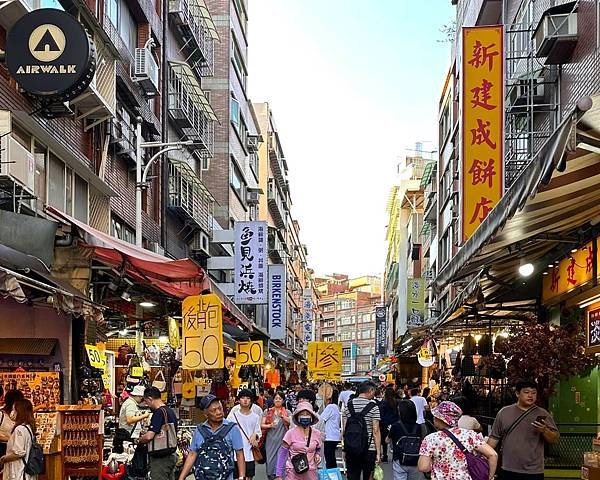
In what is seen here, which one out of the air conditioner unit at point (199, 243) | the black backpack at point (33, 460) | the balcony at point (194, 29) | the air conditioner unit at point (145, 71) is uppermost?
the balcony at point (194, 29)

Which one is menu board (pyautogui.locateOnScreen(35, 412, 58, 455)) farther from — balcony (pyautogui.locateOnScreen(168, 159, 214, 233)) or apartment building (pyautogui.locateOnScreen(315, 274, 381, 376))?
apartment building (pyautogui.locateOnScreen(315, 274, 381, 376))

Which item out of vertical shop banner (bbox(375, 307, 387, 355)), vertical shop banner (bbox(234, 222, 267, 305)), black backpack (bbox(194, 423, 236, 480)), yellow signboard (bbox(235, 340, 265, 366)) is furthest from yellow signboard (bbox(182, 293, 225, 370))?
vertical shop banner (bbox(375, 307, 387, 355))

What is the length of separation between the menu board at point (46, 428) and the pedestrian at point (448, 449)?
625 centimetres

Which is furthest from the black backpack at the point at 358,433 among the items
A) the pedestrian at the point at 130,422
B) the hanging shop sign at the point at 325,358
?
the hanging shop sign at the point at 325,358

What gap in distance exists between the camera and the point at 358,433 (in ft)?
44.8

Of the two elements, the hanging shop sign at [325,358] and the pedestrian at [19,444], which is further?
the hanging shop sign at [325,358]

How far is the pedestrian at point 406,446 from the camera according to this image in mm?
13344

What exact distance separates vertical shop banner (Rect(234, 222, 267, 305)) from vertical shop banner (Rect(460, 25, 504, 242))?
21.5 metres

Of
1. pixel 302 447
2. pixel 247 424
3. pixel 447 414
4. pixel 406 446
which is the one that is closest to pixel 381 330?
pixel 406 446

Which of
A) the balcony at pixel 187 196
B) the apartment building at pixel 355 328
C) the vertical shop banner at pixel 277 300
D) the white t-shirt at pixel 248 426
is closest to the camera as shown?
the white t-shirt at pixel 248 426

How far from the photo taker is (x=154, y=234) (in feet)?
96.8

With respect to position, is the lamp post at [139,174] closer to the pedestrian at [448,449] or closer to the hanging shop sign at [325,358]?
the hanging shop sign at [325,358]

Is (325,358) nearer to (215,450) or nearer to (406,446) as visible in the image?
(406,446)

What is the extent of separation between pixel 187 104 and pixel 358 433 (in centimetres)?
2294
